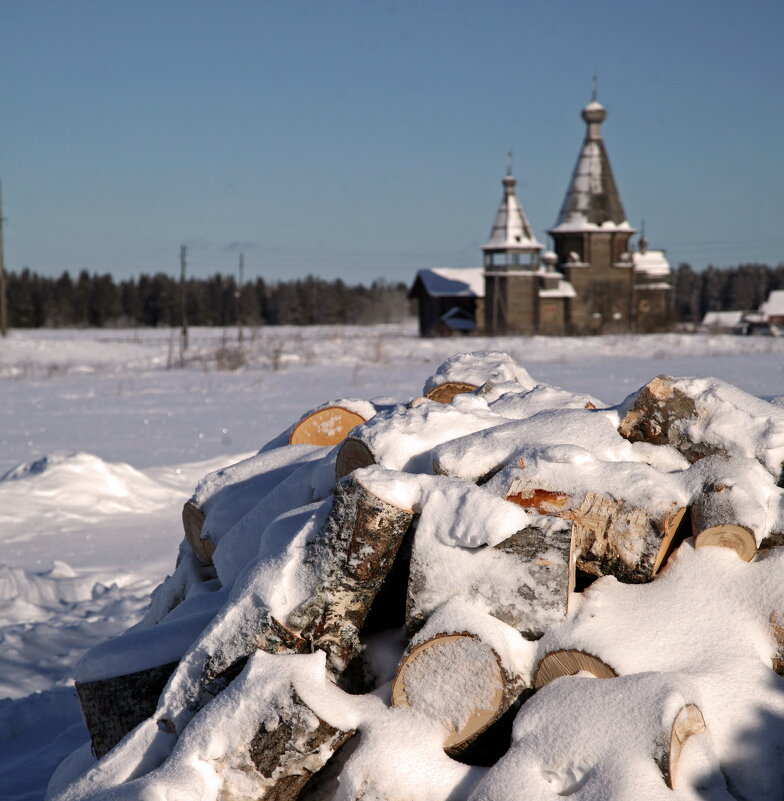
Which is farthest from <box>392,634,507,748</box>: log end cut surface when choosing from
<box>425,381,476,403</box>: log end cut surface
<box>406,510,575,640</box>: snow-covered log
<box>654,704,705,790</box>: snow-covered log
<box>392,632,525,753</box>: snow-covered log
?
<box>425,381,476,403</box>: log end cut surface

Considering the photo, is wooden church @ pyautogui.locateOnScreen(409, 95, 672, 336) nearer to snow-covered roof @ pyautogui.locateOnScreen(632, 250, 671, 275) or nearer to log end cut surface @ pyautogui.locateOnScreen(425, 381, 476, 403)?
snow-covered roof @ pyautogui.locateOnScreen(632, 250, 671, 275)

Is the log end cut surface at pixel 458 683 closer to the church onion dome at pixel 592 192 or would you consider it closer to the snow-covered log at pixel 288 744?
the snow-covered log at pixel 288 744

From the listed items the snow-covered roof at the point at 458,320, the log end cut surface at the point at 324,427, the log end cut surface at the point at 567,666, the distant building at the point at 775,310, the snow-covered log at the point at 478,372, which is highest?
the distant building at the point at 775,310

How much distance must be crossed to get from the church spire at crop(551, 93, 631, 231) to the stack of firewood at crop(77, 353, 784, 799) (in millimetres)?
45302

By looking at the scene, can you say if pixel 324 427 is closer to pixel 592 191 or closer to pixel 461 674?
pixel 461 674

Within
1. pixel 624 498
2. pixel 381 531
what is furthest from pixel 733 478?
pixel 381 531

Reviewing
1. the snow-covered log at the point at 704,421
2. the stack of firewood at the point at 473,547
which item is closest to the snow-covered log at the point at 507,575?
the stack of firewood at the point at 473,547

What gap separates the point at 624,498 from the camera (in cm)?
246

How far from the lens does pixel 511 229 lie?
46.1 metres

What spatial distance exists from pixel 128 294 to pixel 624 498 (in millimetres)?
98875

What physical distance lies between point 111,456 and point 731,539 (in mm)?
8372

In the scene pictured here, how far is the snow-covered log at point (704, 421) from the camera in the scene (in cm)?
272

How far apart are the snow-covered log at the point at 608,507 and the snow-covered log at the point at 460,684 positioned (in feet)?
1.43

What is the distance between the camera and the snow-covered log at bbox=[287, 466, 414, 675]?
2367 mm
